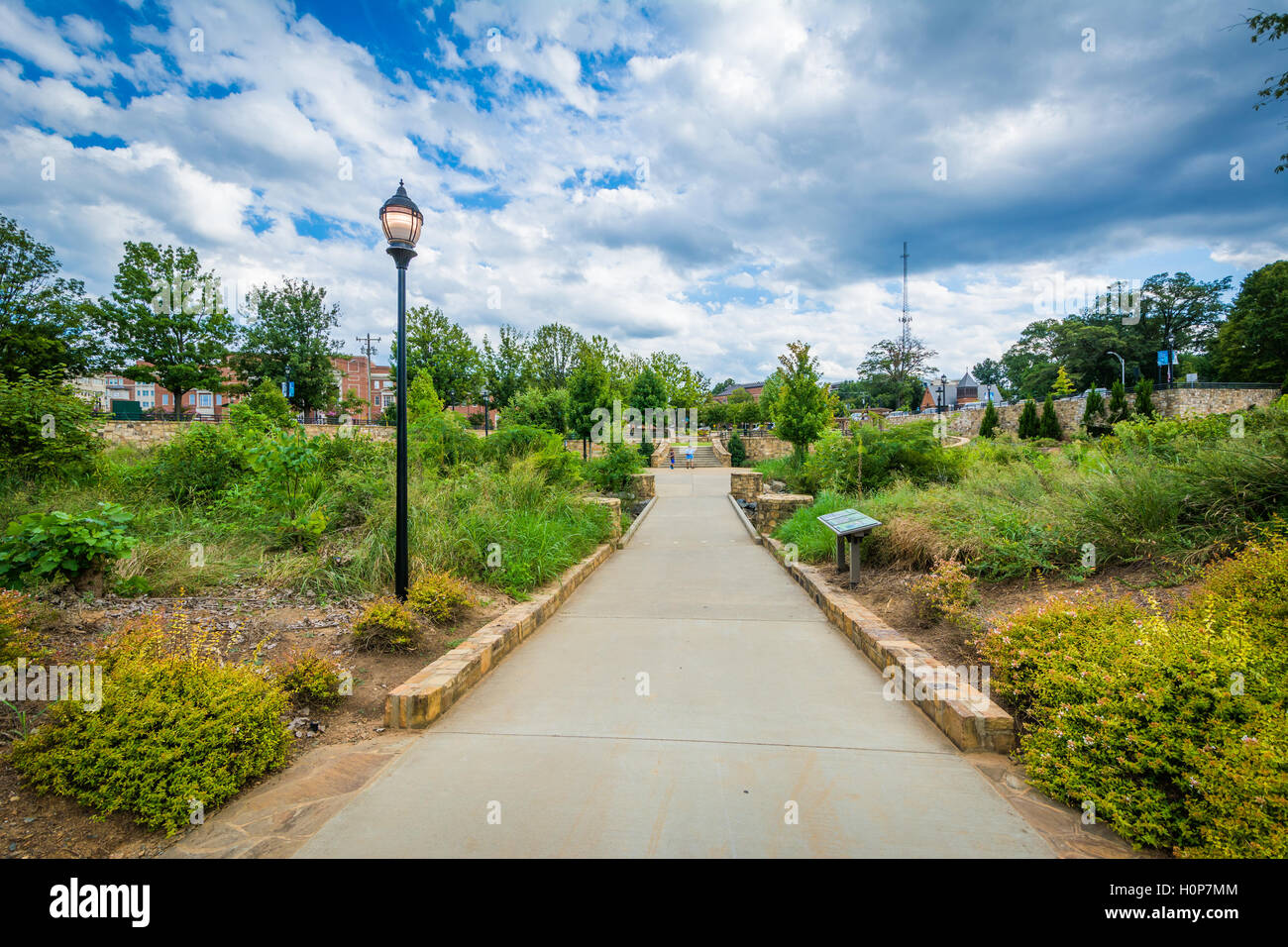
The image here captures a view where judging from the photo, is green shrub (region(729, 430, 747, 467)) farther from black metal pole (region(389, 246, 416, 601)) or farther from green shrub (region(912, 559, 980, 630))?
black metal pole (region(389, 246, 416, 601))

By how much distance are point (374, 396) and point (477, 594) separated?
275 feet

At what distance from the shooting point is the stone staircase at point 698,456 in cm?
3006

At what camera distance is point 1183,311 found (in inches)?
1988

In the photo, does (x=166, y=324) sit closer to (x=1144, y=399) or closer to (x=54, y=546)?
(x=54, y=546)

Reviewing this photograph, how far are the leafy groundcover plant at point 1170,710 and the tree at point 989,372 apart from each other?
10262 centimetres

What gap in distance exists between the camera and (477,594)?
5.55m

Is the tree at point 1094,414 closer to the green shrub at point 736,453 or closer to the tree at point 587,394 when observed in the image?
the green shrub at point 736,453

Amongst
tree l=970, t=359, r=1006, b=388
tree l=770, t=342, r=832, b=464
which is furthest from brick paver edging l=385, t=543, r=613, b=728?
tree l=970, t=359, r=1006, b=388

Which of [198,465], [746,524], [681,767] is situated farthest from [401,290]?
[746,524]

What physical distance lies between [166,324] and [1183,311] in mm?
79300

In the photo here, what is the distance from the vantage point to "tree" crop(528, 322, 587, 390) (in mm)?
40625

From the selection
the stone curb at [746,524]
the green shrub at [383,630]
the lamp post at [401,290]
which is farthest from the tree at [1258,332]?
the green shrub at [383,630]
